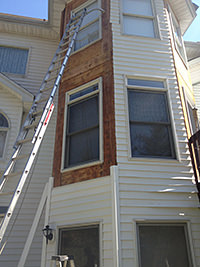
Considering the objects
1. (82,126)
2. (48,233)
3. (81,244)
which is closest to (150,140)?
(82,126)

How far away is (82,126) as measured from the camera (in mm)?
5902

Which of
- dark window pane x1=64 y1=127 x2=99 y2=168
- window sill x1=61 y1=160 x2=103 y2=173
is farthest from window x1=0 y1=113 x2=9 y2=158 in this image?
window sill x1=61 y1=160 x2=103 y2=173

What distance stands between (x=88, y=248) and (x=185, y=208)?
6.48 feet

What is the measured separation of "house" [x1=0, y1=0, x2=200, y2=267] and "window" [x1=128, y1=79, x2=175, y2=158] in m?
0.02

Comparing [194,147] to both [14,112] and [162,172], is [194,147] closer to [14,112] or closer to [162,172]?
[162,172]

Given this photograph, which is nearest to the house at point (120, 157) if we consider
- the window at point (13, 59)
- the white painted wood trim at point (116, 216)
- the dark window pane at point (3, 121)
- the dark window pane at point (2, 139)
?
the white painted wood trim at point (116, 216)

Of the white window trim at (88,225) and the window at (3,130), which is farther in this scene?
the window at (3,130)

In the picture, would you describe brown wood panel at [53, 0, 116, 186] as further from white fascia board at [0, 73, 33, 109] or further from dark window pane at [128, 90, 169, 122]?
white fascia board at [0, 73, 33, 109]

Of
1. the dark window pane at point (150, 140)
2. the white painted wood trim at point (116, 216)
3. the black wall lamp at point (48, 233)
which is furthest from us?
→ the dark window pane at point (150, 140)

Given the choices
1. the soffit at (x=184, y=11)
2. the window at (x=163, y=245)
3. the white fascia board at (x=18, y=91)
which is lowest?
the window at (x=163, y=245)

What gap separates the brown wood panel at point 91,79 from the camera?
505 cm

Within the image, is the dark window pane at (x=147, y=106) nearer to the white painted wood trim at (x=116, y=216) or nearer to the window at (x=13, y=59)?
the white painted wood trim at (x=116, y=216)

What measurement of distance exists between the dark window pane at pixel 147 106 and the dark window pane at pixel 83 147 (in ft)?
3.24

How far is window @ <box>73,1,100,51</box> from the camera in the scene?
7.30 meters
